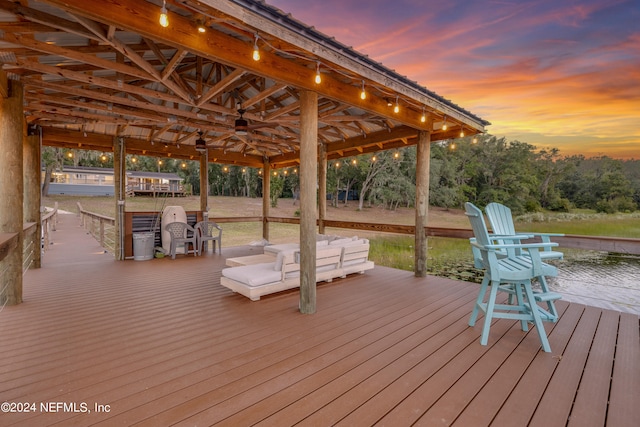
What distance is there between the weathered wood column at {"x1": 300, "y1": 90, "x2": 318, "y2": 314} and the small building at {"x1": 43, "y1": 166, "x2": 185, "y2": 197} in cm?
2402

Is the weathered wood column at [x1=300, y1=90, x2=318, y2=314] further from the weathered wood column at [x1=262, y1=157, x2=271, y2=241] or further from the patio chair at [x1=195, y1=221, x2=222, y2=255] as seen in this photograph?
the weathered wood column at [x1=262, y1=157, x2=271, y2=241]

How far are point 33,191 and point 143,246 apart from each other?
2.26m

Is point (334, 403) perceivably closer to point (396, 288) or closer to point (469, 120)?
point (396, 288)

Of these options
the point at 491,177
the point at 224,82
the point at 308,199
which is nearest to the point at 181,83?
the point at 224,82

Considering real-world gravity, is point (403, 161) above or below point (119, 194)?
above

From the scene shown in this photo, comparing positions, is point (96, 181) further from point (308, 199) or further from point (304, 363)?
point (304, 363)

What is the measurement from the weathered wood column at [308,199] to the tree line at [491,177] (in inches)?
627

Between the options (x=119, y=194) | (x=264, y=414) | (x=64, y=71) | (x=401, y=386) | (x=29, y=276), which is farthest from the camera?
(x=119, y=194)

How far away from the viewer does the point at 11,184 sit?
140 inches

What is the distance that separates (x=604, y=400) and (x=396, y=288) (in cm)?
283

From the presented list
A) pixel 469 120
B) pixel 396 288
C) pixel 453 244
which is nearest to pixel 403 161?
pixel 453 244

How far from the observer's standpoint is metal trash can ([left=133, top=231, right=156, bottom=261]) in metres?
6.75

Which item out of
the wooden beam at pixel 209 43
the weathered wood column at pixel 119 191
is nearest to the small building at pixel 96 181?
the weathered wood column at pixel 119 191

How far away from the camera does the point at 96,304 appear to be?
12.2ft
